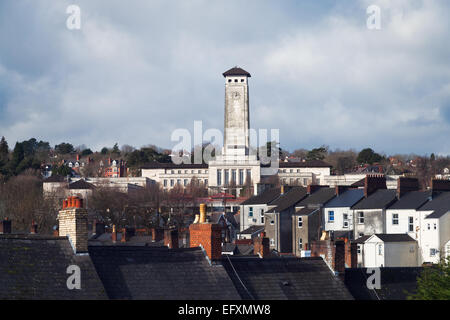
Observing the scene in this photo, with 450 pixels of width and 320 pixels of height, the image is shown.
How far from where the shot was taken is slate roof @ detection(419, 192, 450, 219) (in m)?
65.6

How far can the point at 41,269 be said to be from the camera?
86.7 ft

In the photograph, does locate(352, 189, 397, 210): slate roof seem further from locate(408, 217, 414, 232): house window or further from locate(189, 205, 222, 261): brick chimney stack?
locate(189, 205, 222, 261): brick chimney stack

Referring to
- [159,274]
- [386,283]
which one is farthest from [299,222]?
[159,274]

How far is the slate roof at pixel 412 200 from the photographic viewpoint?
227ft

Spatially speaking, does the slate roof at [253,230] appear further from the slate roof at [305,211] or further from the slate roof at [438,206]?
the slate roof at [438,206]

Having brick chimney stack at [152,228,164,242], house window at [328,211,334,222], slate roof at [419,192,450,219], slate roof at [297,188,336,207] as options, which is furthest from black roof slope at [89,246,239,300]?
slate roof at [297,188,336,207]

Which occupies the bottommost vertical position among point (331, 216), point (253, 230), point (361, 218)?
point (253, 230)

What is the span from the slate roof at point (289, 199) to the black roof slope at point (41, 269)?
5436 cm

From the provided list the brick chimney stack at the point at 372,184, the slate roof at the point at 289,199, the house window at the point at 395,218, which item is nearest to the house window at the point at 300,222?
the slate roof at the point at 289,199

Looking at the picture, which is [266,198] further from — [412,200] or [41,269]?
[41,269]

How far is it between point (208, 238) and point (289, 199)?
5451 centimetres

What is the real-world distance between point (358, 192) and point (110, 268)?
51.0 meters

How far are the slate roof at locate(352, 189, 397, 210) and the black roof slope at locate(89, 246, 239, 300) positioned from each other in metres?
43.1
